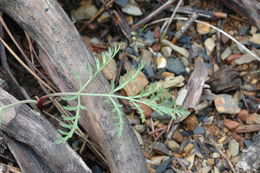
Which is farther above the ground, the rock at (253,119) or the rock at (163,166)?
the rock at (163,166)

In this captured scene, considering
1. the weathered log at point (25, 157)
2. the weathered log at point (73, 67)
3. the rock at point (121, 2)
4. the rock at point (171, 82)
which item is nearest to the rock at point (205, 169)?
the weathered log at point (73, 67)

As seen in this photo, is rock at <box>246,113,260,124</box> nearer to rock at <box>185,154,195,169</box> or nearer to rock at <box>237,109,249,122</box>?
rock at <box>237,109,249,122</box>

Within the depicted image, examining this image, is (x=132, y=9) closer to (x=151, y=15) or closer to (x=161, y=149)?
(x=151, y=15)

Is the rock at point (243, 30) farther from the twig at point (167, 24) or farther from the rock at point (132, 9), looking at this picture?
the rock at point (132, 9)

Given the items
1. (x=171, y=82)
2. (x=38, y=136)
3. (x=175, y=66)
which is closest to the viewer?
(x=38, y=136)

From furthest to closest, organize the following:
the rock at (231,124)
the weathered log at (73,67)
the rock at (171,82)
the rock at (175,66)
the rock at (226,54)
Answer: the rock at (226,54), the rock at (175,66), the rock at (171,82), the rock at (231,124), the weathered log at (73,67)

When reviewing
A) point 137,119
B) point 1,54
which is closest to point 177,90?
point 137,119

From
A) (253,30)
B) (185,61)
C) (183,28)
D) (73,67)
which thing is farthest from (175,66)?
(73,67)
